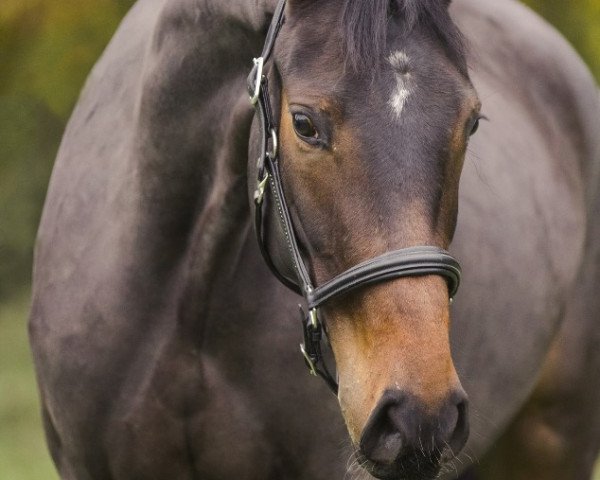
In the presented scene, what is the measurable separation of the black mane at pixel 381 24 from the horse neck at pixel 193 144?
39cm

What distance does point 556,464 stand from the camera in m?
4.37

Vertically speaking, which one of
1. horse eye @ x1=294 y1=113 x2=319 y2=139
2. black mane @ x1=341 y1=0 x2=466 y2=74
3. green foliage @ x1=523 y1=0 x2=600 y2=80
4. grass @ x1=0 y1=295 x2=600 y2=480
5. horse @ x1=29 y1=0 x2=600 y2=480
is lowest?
grass @ x1=0 y1=295 x2=600 y2=480

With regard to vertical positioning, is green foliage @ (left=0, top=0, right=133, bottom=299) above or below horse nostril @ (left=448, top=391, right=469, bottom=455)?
below

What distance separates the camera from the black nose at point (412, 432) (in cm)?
216

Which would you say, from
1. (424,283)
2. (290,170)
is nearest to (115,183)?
(290,170)

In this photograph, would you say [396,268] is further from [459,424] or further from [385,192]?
[459,424]

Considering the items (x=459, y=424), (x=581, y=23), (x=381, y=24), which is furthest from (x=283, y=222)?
(x=581, y=23)

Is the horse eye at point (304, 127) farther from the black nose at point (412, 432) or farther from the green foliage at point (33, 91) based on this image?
the green foliage at point (33, 91)

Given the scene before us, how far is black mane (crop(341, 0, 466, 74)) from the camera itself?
A: 90.1 inches

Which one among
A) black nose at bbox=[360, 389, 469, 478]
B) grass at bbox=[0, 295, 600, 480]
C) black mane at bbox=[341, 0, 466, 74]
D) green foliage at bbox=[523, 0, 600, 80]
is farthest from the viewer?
green foliage at bbox=[523, 0, 600, 80]

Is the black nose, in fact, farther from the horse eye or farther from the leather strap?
the horse eye

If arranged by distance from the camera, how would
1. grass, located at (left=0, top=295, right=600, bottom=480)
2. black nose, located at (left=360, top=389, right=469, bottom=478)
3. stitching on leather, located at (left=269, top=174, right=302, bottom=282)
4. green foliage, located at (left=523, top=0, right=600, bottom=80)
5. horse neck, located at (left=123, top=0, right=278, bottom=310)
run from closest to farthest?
1. black nose, located at (left=360, top=389, right=469, bottom=478)
2. stitching on leather, located at (left=269, top=174, right=302, bottom=282)
3. horse neck, located at (left=123, top=0, right=278, bottom=310)
4. grass, located at (left=0, top=295, right=600, bottom=480)
5. green foliage, located at (left=523, top=0, right=600, bottom=80)

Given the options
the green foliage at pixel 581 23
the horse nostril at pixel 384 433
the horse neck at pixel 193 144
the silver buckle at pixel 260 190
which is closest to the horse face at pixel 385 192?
the horse nostril at pixel 384 433

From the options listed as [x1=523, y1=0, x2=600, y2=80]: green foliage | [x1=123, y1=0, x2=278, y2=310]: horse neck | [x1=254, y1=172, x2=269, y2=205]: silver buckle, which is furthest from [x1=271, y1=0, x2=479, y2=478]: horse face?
[x1=523, y1=0, x2=600, y2=80]: green foliage
